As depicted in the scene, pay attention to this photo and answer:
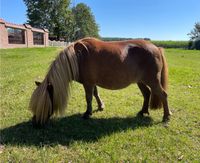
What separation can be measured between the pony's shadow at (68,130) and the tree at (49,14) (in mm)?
49933

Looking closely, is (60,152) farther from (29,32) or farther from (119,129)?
(29,32)

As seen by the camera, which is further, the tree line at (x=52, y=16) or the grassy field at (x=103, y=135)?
the tree line at (x=52, y=16)

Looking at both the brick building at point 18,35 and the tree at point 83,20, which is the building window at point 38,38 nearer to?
the brick building at point 18,35

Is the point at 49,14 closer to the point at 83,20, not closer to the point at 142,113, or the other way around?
the point at 83,20

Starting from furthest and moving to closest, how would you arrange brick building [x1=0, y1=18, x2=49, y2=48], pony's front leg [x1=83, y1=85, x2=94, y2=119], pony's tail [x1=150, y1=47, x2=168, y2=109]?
brick building [x1=0, y1=18, x2=49, y2=48]
pony's tail [x1=150, y1=47, x2=168, y2=109]
pony's front leg [x1=83, y1=85, x2=94, y2=119]

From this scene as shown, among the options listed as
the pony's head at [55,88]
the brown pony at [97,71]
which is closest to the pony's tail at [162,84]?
the brown pony at [97,71]

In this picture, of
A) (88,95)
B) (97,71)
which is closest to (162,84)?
(97,71)

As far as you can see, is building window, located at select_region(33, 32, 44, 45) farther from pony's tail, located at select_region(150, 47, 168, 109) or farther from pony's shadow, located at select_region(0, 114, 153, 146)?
pony's tail, located at select_region(150, 47, 168, 109)

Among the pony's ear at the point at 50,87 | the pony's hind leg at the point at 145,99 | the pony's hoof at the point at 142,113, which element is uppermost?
the pony's ear at the point at 50,87

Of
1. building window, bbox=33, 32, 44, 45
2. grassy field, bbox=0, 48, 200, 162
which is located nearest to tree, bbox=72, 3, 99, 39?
building window, bbox=33, 32, 44, 45

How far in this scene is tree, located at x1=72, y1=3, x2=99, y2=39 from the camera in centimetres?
6759

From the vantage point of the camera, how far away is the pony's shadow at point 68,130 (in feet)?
11.1

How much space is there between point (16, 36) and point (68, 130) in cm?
2079

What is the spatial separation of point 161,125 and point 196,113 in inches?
45.4
